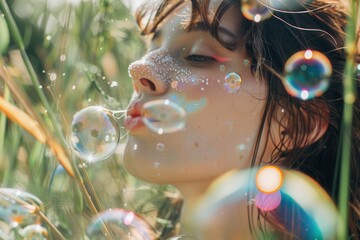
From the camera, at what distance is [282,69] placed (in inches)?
52.6

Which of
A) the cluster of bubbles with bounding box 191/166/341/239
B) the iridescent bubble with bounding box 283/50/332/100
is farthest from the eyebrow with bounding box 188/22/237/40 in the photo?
the cluster of bubbles with bounding box 191/166/341/239

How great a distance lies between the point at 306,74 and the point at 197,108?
0.21 meters

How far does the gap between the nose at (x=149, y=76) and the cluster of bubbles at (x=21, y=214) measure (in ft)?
0.92

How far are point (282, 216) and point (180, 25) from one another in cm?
39

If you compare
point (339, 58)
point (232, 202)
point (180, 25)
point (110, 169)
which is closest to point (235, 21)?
point (180, 25)

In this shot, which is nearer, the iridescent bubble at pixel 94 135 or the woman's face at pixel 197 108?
the woman's face at pixel 197 108

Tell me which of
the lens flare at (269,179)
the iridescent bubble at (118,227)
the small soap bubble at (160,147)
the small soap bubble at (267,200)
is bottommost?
the iridescent bubble at (118,227)

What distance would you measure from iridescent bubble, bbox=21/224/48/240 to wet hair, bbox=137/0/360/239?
1.21 ft

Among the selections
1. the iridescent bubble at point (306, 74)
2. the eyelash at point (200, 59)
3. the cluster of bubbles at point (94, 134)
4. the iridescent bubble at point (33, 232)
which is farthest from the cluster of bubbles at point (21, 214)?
the iridescent bubble at point (306, 74)

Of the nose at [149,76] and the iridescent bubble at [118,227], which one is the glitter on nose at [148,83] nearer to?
the nose at [149,76]

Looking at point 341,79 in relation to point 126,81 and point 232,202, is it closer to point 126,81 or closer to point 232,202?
point 232,202

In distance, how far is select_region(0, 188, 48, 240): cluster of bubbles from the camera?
1.32 meters

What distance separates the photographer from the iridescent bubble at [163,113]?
49.4 inches

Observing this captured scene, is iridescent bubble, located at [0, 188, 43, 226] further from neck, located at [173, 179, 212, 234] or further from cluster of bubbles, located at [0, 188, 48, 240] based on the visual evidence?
neck, located at [173, 179, 212, 234]
